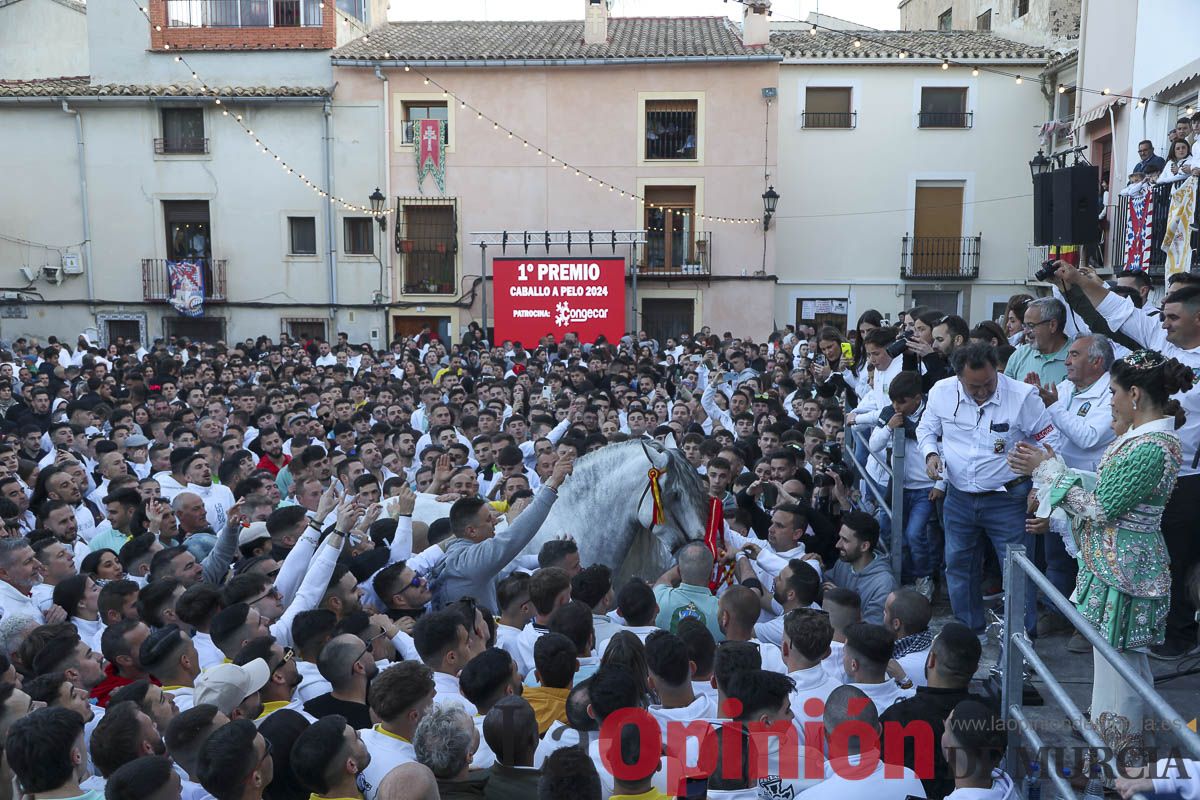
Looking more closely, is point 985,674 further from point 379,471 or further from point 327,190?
point 327,190

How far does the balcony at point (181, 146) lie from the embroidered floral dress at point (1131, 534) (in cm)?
2421

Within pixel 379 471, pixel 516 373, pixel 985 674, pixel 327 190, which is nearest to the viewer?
pixel 985 674

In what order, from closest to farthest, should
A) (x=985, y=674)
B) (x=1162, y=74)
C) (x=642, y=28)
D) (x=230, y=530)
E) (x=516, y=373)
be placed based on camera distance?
(x=985, y=674)
(x=230, y=530)
(x=1162, y=74)
(x=516, y=373)
(x=642, y=28)

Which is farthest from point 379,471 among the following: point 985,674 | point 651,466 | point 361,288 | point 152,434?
point 361,288

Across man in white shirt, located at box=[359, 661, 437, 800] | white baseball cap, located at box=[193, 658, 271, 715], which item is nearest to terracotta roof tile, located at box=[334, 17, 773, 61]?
white baseball cap, located at box=[193, 658, 271, 715]

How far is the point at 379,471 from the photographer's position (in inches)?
368

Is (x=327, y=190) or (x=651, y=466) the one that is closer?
(x=651, y=466)

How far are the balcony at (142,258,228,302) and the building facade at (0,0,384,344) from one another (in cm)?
3

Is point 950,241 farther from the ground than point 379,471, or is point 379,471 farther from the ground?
point 950,241

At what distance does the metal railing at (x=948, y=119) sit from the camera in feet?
80.4

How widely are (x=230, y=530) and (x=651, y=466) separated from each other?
2496 millimetres

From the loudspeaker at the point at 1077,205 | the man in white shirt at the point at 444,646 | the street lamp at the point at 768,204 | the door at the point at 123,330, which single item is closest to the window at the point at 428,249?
the door at the point at 123,330

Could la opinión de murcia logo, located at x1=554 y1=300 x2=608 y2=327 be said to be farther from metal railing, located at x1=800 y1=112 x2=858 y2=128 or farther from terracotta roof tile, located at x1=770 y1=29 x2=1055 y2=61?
terracotta roof tile, located at x1=770 y1=29 x2=1055 y2=61

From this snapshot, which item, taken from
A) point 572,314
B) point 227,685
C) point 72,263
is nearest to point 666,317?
point 572,314
